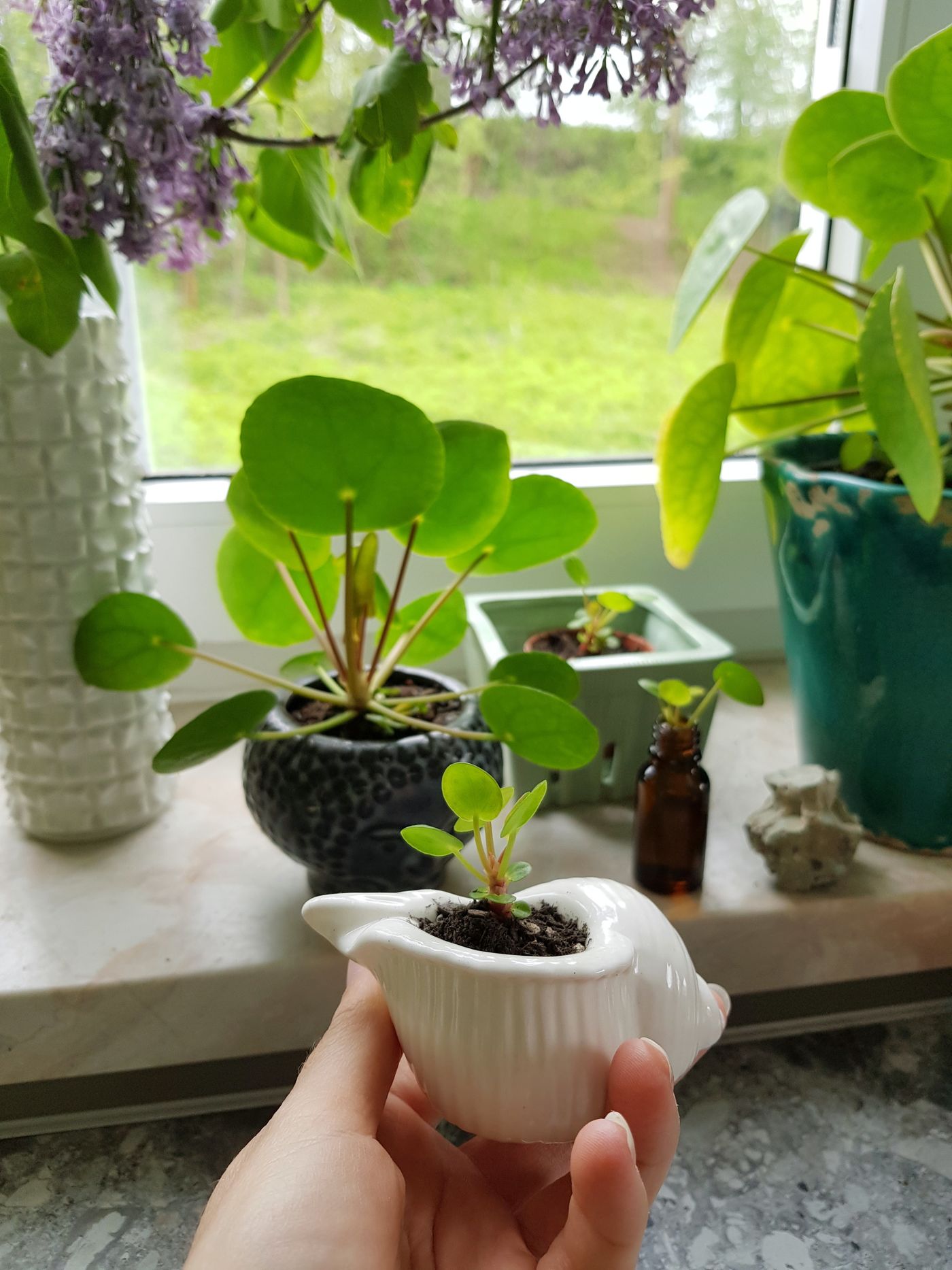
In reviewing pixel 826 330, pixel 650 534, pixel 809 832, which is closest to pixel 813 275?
pixel 826 330

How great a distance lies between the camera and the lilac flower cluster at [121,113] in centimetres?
48

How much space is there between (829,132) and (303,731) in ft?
1.68

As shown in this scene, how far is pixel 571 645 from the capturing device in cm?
81

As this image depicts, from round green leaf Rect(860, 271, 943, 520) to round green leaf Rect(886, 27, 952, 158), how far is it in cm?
8

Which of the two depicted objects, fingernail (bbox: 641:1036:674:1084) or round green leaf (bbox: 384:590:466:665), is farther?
round green leaf (bbox: 384:590:466:665)

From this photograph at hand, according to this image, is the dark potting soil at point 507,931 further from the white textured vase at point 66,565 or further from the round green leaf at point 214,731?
the white textured vase at point 66,565

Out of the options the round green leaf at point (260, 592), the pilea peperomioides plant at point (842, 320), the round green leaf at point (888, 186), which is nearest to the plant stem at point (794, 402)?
the pilea peperomioides plant at point (842, 320)

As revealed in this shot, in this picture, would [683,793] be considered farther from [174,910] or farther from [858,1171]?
[174,910]

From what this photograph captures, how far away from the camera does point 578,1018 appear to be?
373 millimetres

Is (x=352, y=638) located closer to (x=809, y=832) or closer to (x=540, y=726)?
(x=540, y=726)

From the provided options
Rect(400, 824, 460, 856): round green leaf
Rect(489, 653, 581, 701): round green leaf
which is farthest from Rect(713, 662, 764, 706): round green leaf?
Rect(400, 824, 460, 856): round green leaf

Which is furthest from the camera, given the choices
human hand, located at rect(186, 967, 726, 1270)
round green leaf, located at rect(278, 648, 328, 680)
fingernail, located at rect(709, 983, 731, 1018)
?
round green leaf, located at rect(278, 648, 328, 680)

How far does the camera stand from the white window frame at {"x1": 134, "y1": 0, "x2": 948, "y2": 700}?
2.88 ft

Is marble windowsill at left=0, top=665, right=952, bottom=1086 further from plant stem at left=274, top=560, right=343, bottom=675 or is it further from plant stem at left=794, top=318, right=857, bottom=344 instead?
plant stem at left=794, top=318, right=857, bottom=344
